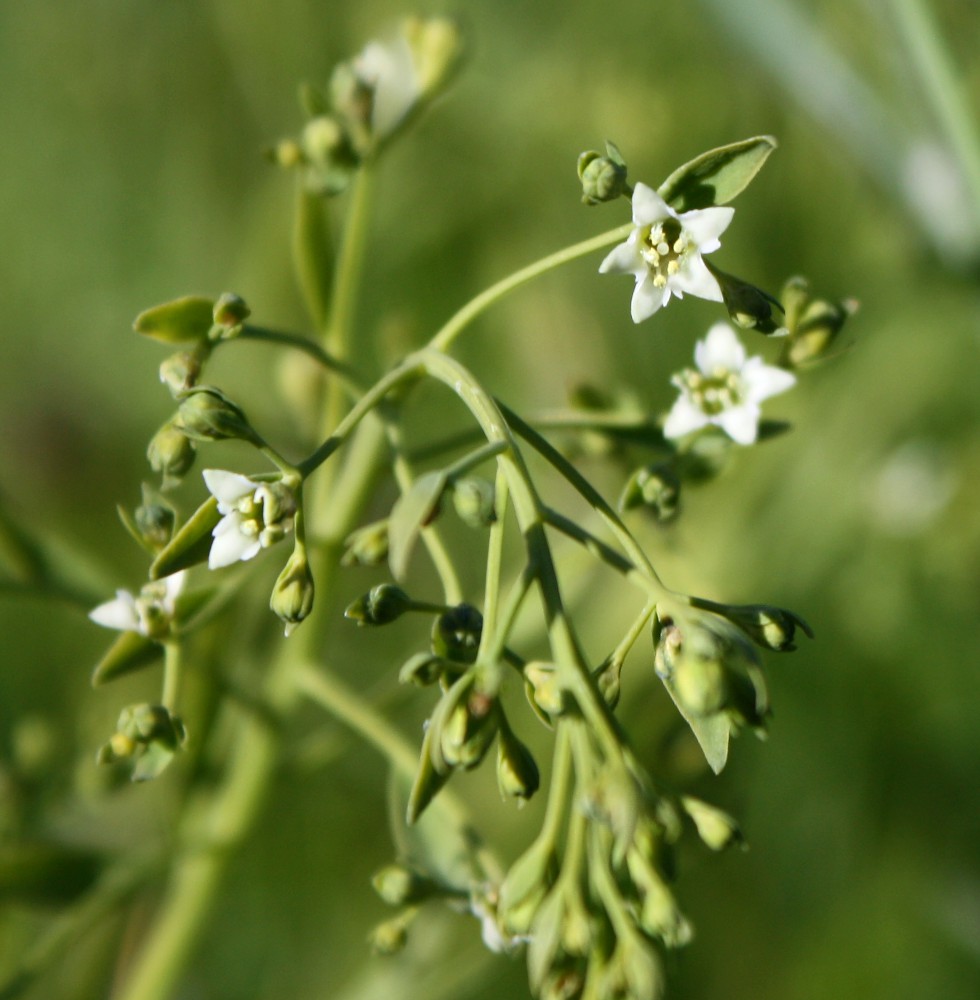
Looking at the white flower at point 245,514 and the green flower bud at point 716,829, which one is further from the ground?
the white flower at point 245,514

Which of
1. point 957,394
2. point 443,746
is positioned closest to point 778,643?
point 443,746

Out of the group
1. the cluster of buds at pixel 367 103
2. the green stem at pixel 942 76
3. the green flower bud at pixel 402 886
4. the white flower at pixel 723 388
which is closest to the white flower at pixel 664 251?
the white flower at pixel 723 388

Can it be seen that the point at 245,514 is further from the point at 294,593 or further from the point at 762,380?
the point at 762,380

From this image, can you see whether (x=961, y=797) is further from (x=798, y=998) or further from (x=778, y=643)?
(x=778, y=643)

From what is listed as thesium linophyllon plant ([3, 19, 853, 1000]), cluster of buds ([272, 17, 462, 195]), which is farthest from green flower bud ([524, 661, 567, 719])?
cluster of buds ([272, 17, 462, 195])

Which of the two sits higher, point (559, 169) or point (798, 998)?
point (559, 169)

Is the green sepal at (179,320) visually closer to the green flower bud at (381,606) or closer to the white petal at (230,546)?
the white petal at (230,546)

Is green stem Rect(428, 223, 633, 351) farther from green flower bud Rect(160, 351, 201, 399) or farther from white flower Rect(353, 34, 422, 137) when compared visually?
white flower Rect(353, 34, 422, 137)
